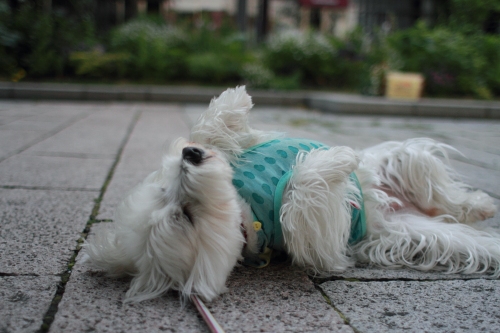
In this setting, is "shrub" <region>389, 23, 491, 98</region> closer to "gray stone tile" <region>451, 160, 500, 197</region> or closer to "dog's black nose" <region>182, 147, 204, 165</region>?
"gray stone tile" <region>451, 160, 500, 197</region>

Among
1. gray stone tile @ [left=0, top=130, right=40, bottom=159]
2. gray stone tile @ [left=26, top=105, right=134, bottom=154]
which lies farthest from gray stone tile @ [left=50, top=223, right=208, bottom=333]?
gray stone tile @ [left=26, top=105, right=134, bottom=154]

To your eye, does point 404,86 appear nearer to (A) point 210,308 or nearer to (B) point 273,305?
(B) point 273,305

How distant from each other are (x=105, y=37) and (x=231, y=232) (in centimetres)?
1108

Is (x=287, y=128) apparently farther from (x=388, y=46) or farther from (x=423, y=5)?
(x=423, y=5)

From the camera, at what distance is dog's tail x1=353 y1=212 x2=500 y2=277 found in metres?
2.08

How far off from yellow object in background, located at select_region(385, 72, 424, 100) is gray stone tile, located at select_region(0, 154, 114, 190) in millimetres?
6222

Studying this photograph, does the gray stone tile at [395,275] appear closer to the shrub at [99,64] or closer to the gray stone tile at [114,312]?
the gray stone tile at [114,312]

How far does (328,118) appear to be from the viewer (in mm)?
7539

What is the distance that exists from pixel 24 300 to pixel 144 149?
10.1 feet

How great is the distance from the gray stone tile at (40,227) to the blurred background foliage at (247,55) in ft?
23.9

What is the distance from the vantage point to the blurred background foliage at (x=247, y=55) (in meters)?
9.59

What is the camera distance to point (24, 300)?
64.7 inches

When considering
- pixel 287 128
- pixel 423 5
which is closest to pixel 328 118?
pixel 287 128

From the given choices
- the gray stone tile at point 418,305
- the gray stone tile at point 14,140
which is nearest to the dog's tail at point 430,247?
the gray stone tile at point 418,305
